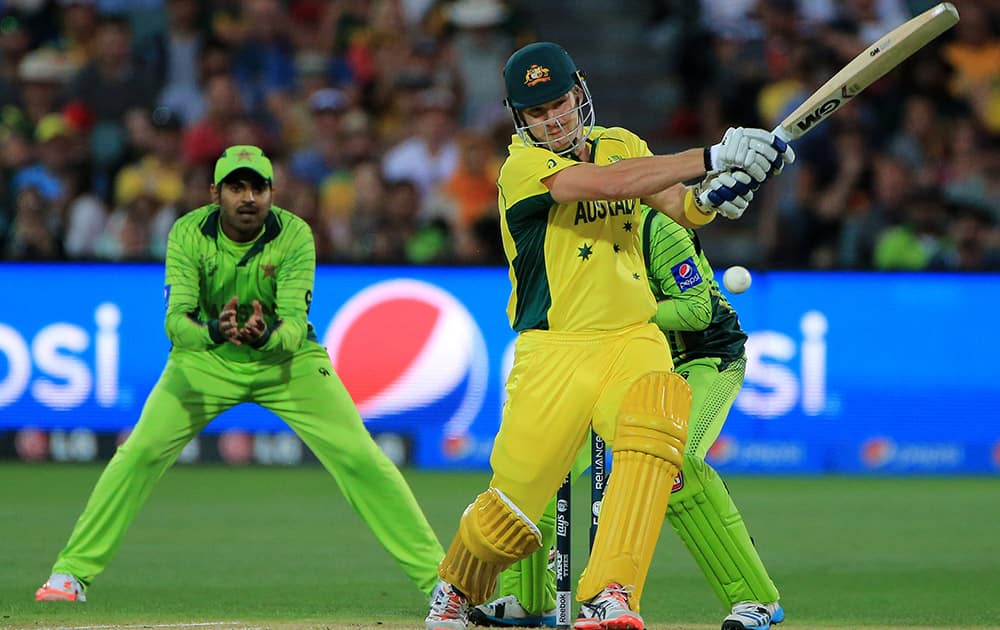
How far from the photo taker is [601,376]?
5.92 meters

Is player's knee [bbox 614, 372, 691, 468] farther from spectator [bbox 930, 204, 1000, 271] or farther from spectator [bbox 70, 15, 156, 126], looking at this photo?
spectator [bbox 70, 15, 156, 126]

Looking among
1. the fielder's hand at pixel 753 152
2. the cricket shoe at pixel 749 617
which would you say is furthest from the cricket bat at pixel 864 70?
the cricket shoe at pixel 749 617

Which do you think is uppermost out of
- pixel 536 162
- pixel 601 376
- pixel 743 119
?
pixel 743 119

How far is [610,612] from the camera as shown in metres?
5.56

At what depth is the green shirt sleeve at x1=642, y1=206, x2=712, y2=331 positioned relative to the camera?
6922 mm

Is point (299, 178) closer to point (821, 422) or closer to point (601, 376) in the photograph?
point (821, 422)

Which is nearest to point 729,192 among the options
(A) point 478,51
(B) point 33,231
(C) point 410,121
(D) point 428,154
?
(B) point 33,231

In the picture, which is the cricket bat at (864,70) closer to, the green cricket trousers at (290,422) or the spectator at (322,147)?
the green cricket trousers at (290,422)

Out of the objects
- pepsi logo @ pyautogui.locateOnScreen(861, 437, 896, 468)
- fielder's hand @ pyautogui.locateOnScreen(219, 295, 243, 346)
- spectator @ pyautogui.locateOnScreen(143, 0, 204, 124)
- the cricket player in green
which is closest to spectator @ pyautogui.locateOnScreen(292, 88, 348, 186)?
spectator @ pyautogui.locateOnScreen(143, 0, 204, 124)

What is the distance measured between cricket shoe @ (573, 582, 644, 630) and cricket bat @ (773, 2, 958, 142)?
1.65m

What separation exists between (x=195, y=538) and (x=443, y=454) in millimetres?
3773

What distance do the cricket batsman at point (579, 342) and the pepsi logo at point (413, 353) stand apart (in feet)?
23.0

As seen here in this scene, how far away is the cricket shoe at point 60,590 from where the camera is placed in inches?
292

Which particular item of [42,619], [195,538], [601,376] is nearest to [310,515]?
[195,538]
